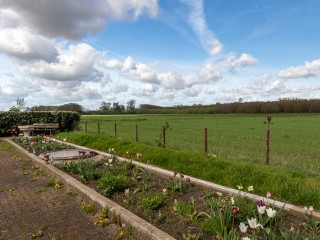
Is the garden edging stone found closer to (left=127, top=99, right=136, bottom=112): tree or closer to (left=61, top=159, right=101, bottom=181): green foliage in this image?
(left=61, top=159, right=101, bottom=181): green foliage

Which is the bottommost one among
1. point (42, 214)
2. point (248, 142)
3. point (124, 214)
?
point (248, 142)

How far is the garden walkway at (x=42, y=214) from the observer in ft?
14.3

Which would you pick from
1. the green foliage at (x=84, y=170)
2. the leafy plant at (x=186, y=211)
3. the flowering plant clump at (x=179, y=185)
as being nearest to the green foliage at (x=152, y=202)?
the leafy plant at (x=186, y=211)

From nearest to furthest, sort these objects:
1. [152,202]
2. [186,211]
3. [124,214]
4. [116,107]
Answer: [186,211], [124,214], [152,202], [116,107]

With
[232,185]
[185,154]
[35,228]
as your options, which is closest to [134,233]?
[35,228]

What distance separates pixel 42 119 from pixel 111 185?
797 inches

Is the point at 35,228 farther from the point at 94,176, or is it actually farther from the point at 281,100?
the point at 281,100

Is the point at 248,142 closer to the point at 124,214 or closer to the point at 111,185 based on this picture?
the point at 111,185

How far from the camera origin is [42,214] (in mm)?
5195

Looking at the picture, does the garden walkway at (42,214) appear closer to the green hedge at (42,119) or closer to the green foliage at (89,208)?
the green foliage at (89,208)

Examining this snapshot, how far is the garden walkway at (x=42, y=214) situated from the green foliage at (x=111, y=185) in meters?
0.47

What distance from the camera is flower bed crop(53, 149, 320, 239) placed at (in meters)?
3.53

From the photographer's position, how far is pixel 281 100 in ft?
369

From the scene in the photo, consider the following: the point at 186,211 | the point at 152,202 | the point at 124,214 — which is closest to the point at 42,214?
the point at 124,214
